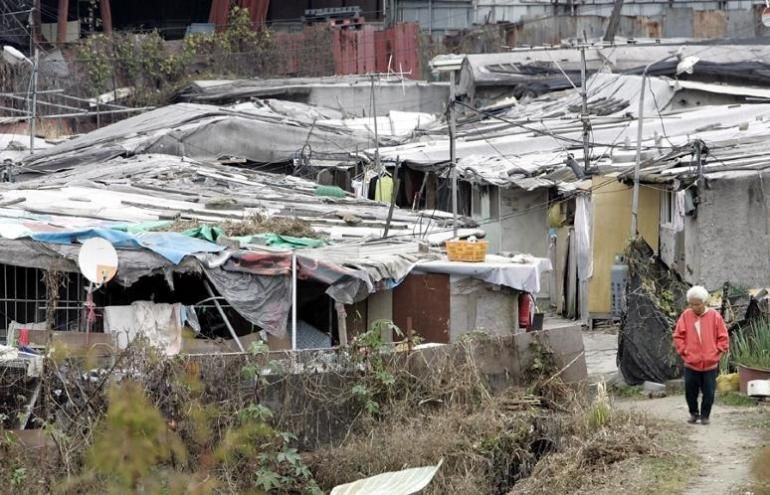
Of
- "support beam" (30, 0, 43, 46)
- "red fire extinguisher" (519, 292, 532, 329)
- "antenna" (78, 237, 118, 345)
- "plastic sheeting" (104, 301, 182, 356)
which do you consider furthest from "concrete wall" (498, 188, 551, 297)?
"support beam" (30, 0, 43, 46)

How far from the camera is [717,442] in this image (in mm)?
11906

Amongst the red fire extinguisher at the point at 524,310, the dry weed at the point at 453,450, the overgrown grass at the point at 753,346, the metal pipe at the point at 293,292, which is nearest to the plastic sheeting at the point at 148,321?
the metal pipe at the point at 293,292

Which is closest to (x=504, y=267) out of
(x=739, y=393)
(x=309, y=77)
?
(x=739, y=393)

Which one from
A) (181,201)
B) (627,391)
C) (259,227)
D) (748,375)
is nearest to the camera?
(748,375)

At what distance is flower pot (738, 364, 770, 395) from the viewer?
13.5 meters

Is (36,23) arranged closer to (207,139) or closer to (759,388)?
(207,139)

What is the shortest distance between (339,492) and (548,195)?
39.4ft

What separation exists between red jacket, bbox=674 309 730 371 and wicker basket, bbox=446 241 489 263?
3.20 m

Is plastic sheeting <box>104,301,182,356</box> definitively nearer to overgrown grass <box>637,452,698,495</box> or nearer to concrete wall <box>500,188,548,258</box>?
overgrown grass <box>637,452,698,495</box>

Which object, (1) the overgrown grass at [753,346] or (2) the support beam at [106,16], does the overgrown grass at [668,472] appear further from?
(2) the support beam at [106,16]

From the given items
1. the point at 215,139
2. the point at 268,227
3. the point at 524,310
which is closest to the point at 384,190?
the point at 215,139

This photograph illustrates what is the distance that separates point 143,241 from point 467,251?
335 cm

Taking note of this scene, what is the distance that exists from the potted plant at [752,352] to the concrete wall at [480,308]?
2315 millimetres

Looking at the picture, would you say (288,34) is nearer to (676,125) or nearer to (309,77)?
(309,77)
